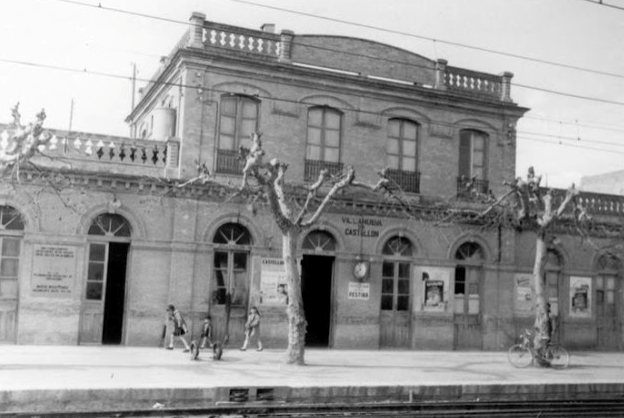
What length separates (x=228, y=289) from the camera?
20.4 meters

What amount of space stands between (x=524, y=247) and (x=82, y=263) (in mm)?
15106

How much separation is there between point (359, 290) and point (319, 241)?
2010 millimetres

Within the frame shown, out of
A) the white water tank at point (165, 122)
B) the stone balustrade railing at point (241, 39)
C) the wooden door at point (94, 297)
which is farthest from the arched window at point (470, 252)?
the wooden door at point (94, 297)

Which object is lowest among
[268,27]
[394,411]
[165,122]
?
[394,411]

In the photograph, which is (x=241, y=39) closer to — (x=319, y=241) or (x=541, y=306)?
(x=319, y=241)

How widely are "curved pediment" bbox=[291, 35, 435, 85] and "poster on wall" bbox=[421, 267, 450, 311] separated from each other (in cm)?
642

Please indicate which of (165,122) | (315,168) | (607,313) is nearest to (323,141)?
(315,168)

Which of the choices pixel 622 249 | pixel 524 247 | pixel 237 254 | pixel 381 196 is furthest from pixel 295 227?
pixel 622 249

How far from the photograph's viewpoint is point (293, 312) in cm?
1672

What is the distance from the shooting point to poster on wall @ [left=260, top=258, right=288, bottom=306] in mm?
20594

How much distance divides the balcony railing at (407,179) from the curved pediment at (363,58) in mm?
3143

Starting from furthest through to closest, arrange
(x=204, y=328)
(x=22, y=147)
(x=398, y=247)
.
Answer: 1. (x=398, y=247)
2. (x=204, y=328)
3. (x=22, y=147)

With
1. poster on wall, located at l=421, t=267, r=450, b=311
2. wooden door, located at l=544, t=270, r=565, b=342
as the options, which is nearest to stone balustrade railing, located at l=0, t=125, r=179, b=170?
poster on wall, located at l=421, t=267, r=450, b=311

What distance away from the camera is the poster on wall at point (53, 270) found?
18578 millimetres
